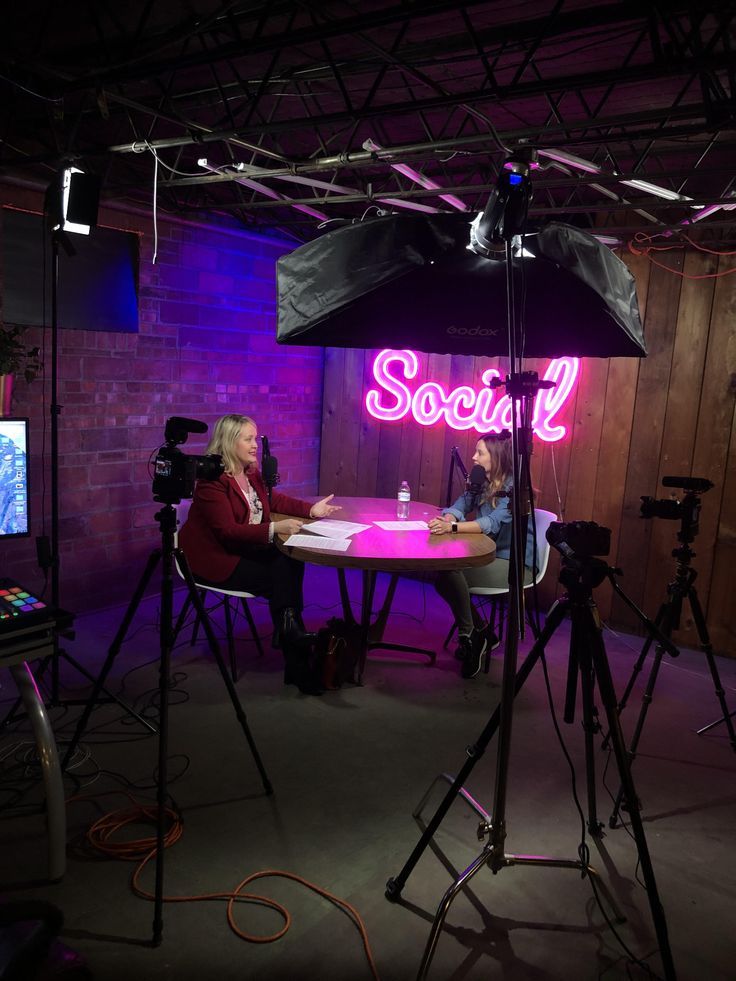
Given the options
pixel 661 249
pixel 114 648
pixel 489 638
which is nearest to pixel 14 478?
pixel 114 648

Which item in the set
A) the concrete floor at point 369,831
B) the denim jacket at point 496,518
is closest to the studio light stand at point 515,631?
the concrete floor at point 369,831

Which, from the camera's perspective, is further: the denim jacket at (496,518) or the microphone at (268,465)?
the denim jacket at (496,518)

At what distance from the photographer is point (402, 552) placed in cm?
332

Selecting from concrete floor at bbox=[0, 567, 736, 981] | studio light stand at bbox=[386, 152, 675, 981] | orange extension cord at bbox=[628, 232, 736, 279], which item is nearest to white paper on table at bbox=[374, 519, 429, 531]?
concrete floor at bbox=[0, 567, 736, 981]

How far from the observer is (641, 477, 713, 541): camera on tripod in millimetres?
2916

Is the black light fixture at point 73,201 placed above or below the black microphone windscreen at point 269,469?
above

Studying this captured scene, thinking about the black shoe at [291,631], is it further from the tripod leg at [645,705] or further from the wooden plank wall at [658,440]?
the wooden plank wall at [658,440]

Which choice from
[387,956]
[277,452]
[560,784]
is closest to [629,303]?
[560,784]

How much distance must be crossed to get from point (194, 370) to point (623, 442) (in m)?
3.18

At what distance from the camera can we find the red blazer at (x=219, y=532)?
146 inches

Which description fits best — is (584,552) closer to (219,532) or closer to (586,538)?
(586,538)

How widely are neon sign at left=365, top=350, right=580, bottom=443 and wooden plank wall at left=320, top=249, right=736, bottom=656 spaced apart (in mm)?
105

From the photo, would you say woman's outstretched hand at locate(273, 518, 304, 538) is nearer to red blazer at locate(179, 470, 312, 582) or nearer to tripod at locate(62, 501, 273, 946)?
red blazer at locate(179, 470, 312, 582)

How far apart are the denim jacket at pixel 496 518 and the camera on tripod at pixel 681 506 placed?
114 cm
